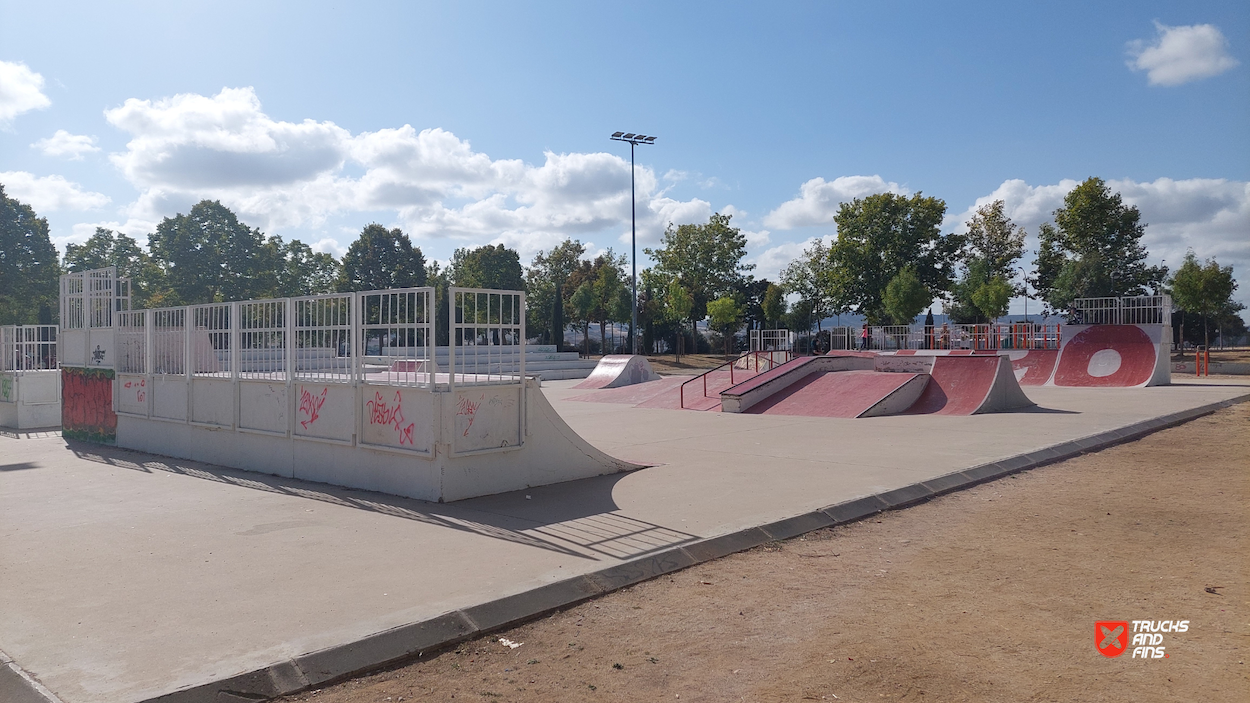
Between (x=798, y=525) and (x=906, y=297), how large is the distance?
42.1 meters

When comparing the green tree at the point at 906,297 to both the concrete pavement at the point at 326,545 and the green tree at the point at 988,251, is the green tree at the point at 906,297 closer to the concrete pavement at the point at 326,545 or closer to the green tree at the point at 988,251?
the green tree at the point at 988,251

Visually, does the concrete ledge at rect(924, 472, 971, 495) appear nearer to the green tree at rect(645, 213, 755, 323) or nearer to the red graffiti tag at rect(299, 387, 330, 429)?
the red graffiti tag at rect(299, 387, 330, 429)

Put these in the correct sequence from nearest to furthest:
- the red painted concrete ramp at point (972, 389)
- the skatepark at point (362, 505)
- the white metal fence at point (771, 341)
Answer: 1. the skatepark at point (362, 505)
2. the red painted concrete ramp at point (972, 389)
3. the white metal fence at point (771, 341)

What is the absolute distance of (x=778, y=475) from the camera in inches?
343

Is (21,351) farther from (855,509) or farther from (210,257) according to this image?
(210,257)

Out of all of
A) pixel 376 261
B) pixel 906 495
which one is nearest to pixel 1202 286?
pixel 906 495

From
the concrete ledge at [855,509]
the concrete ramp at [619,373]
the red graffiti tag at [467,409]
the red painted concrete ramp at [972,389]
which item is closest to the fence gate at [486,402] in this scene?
the red graffiti tag at [467,409]

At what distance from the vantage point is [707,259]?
59.7 metres

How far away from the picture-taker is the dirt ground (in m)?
3.46

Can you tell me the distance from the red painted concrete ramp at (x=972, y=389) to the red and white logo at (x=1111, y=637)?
12.4 m

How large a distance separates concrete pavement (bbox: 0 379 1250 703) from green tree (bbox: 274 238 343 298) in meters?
58.9

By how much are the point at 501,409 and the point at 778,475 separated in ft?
10.8

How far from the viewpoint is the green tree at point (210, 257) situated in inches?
2336

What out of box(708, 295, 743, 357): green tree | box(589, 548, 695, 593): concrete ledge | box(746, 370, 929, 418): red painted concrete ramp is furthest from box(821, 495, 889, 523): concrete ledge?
box(708, 295, 743, 357): green tree
